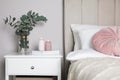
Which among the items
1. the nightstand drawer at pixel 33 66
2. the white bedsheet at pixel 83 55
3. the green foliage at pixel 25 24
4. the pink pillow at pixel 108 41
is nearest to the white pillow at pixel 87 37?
the pink pillow at pixel 108 41

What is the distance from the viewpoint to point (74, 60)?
2121 millimetres

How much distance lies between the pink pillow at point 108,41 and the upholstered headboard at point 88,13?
1.13 feet

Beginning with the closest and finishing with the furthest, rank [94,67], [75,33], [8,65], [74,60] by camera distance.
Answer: [94,67], [74,60], [8,65], [75,33]

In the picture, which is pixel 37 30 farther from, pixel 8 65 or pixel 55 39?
pixel 8 65

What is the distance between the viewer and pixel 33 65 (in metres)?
2.27

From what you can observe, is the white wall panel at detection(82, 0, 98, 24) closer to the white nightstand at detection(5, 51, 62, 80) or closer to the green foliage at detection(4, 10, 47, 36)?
the green foliage at detection(4, 10, 47, 36)

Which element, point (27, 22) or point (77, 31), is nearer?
point (27, 22)

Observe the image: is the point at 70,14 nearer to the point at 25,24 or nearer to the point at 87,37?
the point at 87,37

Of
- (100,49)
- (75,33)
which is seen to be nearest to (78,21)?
(75,33)

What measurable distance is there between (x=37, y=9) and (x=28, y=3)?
0.41ft

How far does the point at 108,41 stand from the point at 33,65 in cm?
76

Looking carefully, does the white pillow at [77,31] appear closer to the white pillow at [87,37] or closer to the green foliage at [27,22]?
the white pillow at [87,37]

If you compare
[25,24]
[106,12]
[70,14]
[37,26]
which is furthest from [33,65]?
[106,12]

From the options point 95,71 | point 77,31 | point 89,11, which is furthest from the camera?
point 89,11
